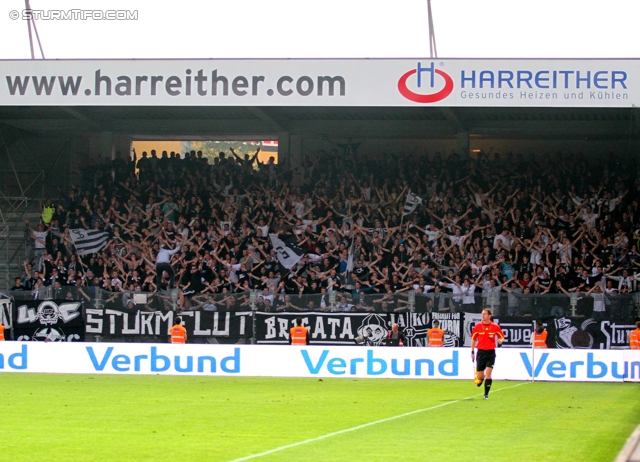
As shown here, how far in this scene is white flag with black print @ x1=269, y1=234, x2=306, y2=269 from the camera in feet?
102

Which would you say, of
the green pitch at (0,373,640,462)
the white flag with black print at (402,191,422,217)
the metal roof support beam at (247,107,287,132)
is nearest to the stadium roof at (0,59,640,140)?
the white flag with black print at (402,191,422,217)

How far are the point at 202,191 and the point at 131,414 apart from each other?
20.2 metres

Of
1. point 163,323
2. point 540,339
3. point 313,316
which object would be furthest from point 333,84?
point 540,339

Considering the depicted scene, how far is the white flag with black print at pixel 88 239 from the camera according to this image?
33.1 meters

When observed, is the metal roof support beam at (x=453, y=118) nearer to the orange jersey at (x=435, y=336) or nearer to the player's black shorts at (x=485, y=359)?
the orange jersey at (x=435, y=336)

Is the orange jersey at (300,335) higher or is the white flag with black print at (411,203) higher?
the white flag with black print at (411,203)

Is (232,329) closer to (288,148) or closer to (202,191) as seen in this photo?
(202,191)

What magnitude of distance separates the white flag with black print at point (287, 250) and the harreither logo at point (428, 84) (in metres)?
6.82

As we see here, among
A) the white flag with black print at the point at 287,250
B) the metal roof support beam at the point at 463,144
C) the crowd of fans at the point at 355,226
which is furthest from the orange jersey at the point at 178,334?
the metal roof support beam at the point at 463,144

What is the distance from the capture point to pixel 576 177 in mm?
31188

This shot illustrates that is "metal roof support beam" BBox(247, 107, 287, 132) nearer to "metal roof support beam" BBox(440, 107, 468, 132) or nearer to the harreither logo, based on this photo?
"metal roof support beam" BBox(440, 107, 468, 132)

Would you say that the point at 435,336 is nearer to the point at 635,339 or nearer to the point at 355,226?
the point at 635,339

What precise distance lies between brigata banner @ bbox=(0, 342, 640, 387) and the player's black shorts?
4.87 m

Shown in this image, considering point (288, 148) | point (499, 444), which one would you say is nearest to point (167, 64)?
point (288, 148)
